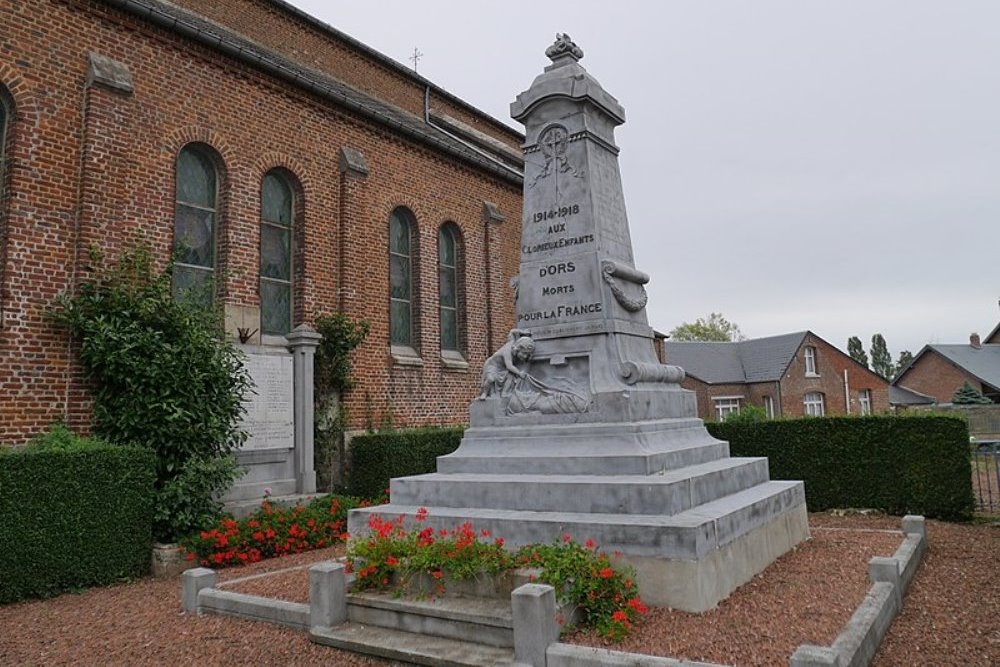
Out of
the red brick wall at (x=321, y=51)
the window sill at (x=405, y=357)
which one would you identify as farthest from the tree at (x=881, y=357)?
the window sill at (x=405, y=357)

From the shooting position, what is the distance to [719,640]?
4.54m

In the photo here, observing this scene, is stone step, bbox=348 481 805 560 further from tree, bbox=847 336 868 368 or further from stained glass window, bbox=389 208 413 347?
tree, bbox=847 336 868 368

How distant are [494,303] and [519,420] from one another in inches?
398

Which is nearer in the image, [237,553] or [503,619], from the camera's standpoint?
[503,619]

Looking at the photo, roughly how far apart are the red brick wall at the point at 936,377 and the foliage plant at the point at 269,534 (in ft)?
156

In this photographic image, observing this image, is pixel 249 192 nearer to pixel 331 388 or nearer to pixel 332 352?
pixel 332 352

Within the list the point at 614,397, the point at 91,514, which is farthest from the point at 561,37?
the point at 91,514

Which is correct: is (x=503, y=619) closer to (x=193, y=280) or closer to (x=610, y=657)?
(x=610, y=657)

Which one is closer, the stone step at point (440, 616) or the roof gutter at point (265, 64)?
the stone step at point (440, 616)

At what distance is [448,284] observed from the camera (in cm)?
1659

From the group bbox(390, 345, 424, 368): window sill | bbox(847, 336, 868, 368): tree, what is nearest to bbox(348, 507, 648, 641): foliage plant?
bbox(390, 345, 424, 368): window sill

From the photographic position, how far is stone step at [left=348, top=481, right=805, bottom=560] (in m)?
5.25

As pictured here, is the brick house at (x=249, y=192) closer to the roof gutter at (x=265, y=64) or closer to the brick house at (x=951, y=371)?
the roof gutter at (x=265, y=64)

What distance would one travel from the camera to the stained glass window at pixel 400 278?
14930 millimetres
